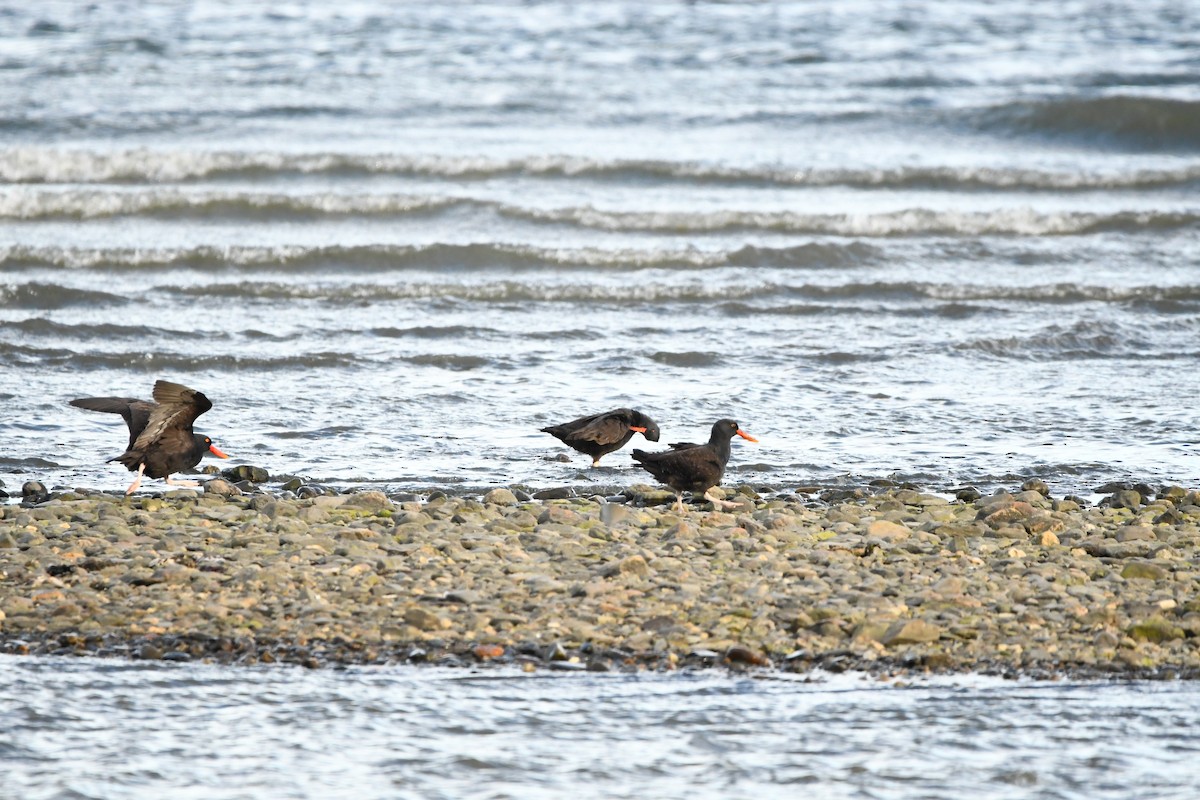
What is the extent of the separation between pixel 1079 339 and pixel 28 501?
26.5 ft

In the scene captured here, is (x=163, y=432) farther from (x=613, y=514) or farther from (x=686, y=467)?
(x=686, y=467)

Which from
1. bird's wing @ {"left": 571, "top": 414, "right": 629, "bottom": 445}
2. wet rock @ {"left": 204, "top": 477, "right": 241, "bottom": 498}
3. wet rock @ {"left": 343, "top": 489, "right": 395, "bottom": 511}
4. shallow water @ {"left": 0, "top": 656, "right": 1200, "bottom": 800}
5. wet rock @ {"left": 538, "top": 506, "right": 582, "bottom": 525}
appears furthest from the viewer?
bird's wing @ {"left": 571, "top": 414, "right": 629, "bottom": 445}

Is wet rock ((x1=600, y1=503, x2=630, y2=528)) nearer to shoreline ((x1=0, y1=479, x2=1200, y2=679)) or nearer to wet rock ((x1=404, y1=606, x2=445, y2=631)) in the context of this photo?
shoreline ((x1=0, y1=479, x2=1200, y2=679))

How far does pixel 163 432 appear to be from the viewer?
7.84 m

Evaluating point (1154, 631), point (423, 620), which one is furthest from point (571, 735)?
point (1154, 631)

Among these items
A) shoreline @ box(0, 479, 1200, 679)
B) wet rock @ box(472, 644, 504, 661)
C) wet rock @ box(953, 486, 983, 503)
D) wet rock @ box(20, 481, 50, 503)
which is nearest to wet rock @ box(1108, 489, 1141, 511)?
shoreline @ box(0, 479, 1200, 679)

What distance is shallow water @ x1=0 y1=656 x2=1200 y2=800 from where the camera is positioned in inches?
178

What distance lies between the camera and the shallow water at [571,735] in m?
4.52

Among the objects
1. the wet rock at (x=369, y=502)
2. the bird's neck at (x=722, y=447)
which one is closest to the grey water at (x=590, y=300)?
the bird's neck at (x=722, y=447)

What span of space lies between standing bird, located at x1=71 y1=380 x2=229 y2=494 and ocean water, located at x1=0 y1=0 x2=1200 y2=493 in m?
0.32

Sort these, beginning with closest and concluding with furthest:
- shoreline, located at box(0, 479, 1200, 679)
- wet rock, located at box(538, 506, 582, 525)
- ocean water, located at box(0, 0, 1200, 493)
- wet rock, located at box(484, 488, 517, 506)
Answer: shoreline, located at box(0, 479, 1200, 679) < wet rock, located at box(538, 506, 582, 525) < wet rock, located at box(484, 488, 517, 506) < ocean water, located at box(0, 0, 1200, 493)

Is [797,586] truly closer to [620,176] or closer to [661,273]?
[661,273]

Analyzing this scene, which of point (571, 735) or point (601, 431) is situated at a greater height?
point (601, 431)

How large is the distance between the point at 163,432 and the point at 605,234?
863 cm
